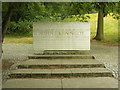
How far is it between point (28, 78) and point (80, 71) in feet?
5.31

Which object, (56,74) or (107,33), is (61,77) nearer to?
(56,74)

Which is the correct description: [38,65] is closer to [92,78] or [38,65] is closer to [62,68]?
[62,68]

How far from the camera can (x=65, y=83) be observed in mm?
4508

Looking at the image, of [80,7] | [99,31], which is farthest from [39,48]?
[99,31]

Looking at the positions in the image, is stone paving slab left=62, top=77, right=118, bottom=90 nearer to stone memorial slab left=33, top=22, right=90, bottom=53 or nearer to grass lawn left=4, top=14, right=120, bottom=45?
stone memorial slab left=33, top=22, right=90, bottom=53

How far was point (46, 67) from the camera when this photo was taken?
605cm

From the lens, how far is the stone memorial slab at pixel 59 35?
8117mm

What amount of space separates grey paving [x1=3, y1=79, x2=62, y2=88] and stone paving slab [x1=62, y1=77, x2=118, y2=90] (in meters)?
0.25

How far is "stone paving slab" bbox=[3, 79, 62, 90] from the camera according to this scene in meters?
4.27

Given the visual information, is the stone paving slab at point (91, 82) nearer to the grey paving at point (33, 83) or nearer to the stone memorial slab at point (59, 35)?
the grey paving at point (33, 83)

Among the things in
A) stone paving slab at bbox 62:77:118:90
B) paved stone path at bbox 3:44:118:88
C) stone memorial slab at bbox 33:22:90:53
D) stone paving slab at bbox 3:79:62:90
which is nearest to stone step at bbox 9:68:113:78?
paved stone path at bbox 3:44:118:88

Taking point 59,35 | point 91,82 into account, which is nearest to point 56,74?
point 91,82

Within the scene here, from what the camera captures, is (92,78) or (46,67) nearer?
(92,78)

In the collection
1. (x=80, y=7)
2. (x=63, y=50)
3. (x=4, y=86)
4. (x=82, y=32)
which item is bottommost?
(x=4, y=86)
